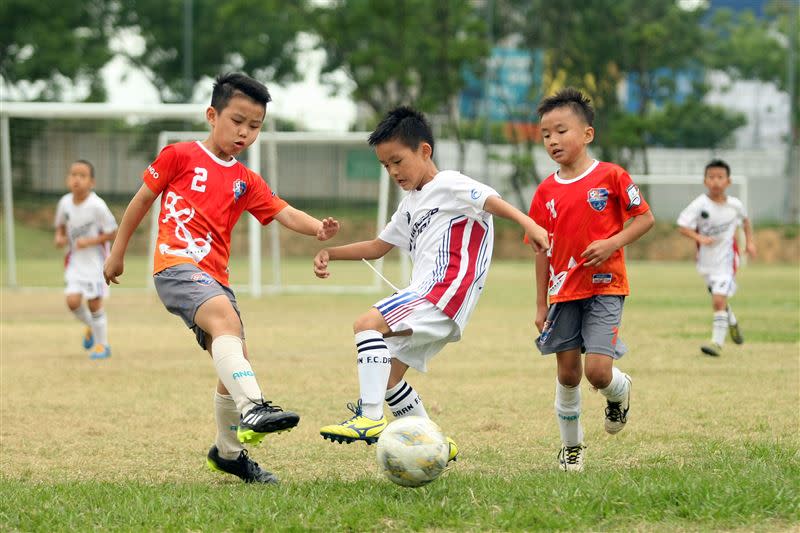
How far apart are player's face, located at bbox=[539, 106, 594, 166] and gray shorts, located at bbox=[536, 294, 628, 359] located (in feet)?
2.20

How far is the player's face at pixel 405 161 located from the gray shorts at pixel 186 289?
3.01 feet

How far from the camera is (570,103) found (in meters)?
5.57

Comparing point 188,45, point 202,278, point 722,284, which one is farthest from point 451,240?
point 188,45

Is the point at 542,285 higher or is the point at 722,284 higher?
the point at 542,285

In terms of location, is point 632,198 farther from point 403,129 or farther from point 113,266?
point 113,266

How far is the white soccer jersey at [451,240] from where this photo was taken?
5180 millimetres

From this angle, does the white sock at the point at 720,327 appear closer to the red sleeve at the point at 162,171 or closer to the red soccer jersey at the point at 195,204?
the red soccer jersey at the point at 195,204

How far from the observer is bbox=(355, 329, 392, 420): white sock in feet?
16.0

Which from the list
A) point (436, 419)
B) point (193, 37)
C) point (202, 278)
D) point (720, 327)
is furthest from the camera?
point (193, 37)

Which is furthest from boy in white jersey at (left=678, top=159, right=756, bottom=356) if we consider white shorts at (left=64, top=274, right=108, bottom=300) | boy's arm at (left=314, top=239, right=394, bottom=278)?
boy's arm at (left=314, top=239, right=394, bottom=278)

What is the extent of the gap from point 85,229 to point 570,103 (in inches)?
272

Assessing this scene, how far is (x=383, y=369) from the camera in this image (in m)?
4.93

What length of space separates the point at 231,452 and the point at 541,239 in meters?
1.68

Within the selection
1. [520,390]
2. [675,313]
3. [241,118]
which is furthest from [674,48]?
[241,118]
